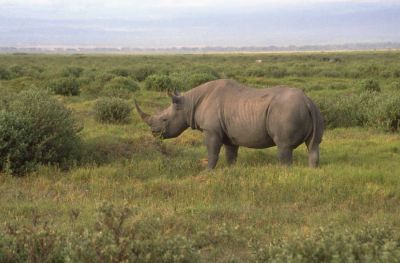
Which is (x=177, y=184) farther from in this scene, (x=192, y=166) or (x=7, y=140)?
(x=7, y=140)

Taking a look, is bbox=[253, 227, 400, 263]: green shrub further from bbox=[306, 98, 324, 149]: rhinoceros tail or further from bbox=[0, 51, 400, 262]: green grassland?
bbox=[306, 98, 324, 149]: rhinoceros tail

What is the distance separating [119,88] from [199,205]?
18.2m

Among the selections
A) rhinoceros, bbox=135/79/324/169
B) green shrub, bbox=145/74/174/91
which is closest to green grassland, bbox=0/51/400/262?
rhinoceros, bbox=135/79/324/169

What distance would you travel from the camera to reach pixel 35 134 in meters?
9.67

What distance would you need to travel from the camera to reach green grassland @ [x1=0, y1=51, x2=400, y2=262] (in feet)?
14.8

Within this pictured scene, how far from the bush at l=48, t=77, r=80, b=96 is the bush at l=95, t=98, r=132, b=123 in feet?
28.1

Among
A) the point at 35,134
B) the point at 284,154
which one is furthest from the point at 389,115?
the point at 35,134

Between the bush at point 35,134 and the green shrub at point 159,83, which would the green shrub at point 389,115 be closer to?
the bush at point 35,134

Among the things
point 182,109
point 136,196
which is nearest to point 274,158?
point 182,109

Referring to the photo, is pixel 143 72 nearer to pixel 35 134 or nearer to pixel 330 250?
pixel 35 134

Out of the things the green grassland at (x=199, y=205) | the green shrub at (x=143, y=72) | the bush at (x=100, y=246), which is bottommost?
the green shrub at (x=143, y=72)

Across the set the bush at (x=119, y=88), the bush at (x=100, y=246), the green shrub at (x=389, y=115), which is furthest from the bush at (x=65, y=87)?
the bush at (x=100, y=246)

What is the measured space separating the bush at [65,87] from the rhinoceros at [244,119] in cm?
1420

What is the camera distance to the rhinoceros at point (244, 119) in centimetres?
911
